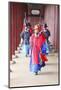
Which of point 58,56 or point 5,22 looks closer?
point 5,22

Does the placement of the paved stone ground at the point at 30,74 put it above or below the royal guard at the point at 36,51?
below

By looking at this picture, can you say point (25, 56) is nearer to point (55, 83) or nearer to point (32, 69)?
point (32, 69)

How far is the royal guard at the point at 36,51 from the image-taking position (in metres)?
2.17

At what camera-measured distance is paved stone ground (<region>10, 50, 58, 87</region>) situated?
211cm

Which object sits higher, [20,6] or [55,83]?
[20,6]

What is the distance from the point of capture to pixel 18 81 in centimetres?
212

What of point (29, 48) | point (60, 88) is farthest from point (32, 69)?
point (60, 88)

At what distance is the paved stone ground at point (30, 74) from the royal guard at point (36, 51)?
0.05 meters

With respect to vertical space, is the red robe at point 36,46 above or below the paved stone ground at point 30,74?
above

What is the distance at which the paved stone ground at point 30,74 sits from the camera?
2111 mm

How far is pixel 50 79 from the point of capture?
2.22m

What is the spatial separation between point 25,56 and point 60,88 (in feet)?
1.69

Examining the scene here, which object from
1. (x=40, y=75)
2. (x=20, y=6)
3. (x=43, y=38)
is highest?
(x=20, y=6)

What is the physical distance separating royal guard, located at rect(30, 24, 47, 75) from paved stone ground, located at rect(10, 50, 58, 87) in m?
0.05
